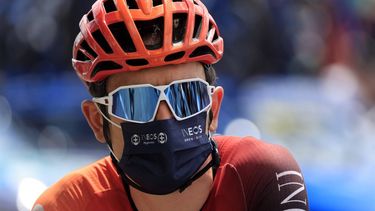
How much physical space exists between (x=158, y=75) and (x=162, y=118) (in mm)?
144

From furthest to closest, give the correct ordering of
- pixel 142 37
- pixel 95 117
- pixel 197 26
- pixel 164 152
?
pixel 95 117, pixel 197 26, pixel 142 37, pixel 164 152

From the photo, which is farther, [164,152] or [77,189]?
[77,189]

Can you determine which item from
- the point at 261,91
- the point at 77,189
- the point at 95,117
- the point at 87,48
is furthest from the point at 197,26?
the point at 261,91

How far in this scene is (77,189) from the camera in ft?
8.28

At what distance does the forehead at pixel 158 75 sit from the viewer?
222 cm

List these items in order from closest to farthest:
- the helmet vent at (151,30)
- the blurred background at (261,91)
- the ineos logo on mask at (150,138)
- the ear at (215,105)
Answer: the ineos logo on mask at (150,138)
the helmet vent at (151,30)
the ear at (215,105)
the blurred background at (261,91)

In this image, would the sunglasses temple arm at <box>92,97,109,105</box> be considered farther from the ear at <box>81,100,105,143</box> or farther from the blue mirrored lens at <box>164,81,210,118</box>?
the blue mirrored lens at <box>164,81,210,118</box>

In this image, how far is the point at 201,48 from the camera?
2.32 meters

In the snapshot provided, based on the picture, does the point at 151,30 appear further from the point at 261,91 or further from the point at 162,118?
the point at 261,91

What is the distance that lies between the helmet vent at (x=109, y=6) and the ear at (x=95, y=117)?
35 centimetres

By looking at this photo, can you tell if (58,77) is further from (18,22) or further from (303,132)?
(303,132)

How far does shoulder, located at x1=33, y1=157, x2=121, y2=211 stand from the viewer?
247 centimetres

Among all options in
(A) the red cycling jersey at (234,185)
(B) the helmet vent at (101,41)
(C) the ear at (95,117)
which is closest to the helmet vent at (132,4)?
(B) the helmet vent at (101,41)

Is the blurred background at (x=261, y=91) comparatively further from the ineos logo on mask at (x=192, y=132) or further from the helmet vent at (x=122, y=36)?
the helmet vent at (x=122, y=36)
